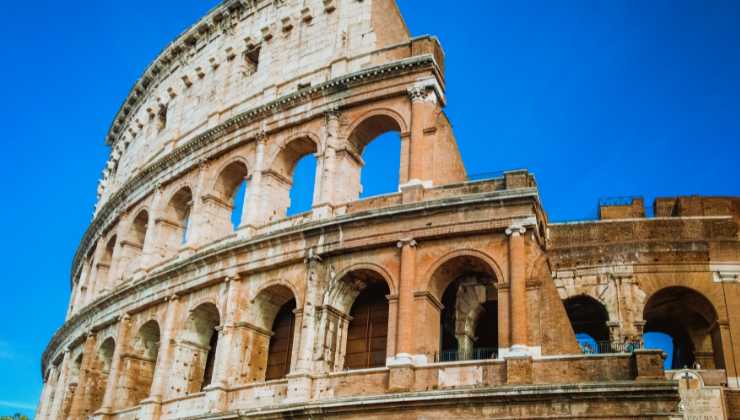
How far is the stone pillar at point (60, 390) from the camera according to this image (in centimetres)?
2325

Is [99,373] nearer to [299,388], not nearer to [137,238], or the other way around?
[137,238]

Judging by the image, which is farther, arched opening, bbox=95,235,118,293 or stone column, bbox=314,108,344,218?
arched opening, bbox=95,235,118,293

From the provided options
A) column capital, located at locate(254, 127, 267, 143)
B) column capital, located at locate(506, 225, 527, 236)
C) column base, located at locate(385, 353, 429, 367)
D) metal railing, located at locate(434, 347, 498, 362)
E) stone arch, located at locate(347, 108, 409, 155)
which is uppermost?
column capital, located at locate(254, 127, 267, 143)

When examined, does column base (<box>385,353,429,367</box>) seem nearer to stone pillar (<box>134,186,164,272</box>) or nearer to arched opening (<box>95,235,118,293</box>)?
stone pillar (<box>134,186,164,272</box>)

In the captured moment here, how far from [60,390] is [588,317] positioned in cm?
1567

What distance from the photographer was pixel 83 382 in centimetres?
2183

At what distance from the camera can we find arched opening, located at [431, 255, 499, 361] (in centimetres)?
1589

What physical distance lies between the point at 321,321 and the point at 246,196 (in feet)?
15.2

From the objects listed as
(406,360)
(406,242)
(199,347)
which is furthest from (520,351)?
(199,347)

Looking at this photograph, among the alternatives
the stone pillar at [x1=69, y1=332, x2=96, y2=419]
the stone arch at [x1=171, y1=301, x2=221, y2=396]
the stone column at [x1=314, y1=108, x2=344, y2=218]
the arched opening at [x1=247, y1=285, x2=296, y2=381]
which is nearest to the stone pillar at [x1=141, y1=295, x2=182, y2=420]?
the stone arch at [x1=171, y1=301, x2=221, y2=396]

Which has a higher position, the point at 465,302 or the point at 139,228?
the point at 139,228

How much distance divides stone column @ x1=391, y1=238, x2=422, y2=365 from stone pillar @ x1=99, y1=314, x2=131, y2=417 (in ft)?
28.8

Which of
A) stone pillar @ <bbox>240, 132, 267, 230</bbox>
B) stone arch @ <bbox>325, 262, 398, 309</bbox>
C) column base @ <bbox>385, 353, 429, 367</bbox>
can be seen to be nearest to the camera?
column base @ <bbox>385, 353, 429, 367</bbox>

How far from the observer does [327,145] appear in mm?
18469
